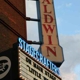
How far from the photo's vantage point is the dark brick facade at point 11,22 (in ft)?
108

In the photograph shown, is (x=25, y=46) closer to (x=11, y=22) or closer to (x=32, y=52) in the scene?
(x=32, y=52)

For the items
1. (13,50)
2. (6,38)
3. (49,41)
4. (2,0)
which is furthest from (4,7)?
(13,50)

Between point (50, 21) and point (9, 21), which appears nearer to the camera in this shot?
point (9, 21)

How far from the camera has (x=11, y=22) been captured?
3566 centimetres

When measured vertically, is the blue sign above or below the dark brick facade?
below

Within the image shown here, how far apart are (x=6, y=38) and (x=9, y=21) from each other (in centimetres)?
283

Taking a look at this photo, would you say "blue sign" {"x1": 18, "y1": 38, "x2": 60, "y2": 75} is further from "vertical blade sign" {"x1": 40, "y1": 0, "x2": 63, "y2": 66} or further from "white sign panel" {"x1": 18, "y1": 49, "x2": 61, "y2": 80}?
"vertical blade sign" {"x1": 40, "y1": 0, "x2": 63, "y2": 66}

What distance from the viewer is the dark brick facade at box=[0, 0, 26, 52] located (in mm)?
32781

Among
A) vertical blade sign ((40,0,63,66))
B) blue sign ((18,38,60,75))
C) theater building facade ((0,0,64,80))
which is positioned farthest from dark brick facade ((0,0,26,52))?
blue sign ((18,38,60,75))

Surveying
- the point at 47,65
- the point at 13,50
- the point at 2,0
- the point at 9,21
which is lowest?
the point at 47,65

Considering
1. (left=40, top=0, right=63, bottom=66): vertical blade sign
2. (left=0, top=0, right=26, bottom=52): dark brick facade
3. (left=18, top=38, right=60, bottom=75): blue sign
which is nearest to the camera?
(left=18, top=38, right=60, bottom=75): blue sign

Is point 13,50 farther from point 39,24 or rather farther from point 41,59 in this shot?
point 39,24

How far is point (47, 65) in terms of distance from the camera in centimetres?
3106

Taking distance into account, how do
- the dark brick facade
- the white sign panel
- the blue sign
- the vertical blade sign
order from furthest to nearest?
A: the vertical blade sign < the dark brick facade < the blue sign < the white sign panel
